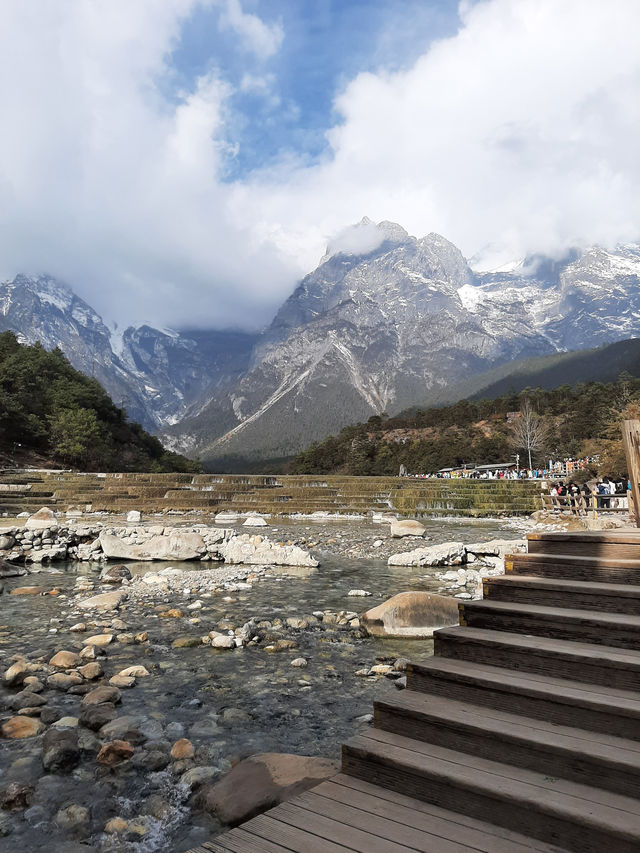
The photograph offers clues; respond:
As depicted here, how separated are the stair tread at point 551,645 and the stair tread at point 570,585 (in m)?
0.35

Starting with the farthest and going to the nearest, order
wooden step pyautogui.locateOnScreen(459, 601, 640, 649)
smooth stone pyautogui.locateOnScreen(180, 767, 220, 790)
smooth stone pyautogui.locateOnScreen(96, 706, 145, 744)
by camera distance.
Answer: smooth stone pyautogui.locateOnScreen(96, 706, 145, 744) → smooth stone pyautogui.locateOnScreen(180, 767, 220, 790) → wooden step pyautogui.locateOnScreen(459, 601, 640, 649)

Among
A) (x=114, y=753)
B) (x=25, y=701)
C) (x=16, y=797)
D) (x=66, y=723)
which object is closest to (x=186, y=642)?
(x=25, y=701)

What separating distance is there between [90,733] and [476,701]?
3.57m

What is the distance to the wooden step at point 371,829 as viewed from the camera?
77.6 inches

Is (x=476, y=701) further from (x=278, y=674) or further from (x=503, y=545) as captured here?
(x=503, y=545)

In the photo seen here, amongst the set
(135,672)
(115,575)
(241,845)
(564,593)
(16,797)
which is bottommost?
(115,575)

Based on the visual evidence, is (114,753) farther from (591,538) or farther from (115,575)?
(115,575)

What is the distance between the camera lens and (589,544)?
356cm

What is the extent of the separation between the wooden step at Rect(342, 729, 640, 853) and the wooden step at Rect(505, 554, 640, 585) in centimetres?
145

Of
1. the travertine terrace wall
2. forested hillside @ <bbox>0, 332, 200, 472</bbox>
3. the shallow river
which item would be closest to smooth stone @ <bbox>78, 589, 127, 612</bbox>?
the shallow river

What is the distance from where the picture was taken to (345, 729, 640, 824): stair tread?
1.95 m

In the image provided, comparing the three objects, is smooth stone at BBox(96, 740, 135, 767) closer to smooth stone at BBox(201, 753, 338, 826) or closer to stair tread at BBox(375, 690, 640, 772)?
smooth stone at BBox(201, 753, 338, 826)

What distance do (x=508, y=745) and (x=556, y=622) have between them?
0.88 metres

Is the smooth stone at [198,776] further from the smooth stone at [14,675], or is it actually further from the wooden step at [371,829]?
the smooth stone at [14,675]
